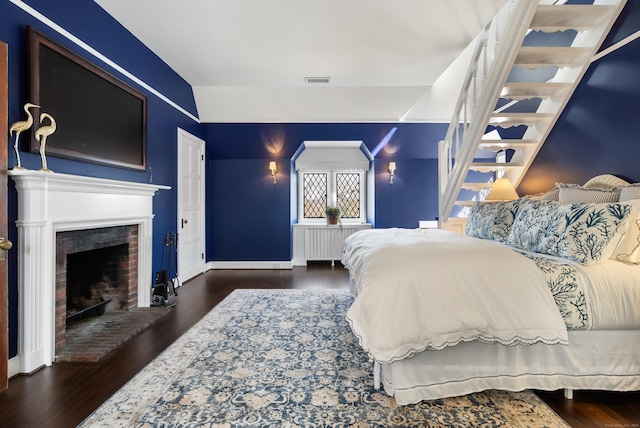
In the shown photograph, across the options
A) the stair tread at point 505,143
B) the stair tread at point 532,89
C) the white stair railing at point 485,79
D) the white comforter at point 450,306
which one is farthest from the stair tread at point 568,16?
the white comforter at point 450,306

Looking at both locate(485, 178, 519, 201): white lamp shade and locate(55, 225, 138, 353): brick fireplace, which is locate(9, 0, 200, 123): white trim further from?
locate(485, 178, 519, 201): white lamp shade

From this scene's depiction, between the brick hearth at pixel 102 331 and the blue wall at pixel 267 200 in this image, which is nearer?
the brick hearth at pixel 102 331

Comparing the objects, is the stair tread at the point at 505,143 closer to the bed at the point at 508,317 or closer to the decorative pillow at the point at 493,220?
the decorative pillow at the point at 493,220

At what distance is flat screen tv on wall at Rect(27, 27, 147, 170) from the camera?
2176 mm

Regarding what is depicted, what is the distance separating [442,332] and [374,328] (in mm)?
339

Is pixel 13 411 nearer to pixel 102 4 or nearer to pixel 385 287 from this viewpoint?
pixel 385 287

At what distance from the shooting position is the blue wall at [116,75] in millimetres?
2020

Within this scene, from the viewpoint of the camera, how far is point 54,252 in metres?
2.22

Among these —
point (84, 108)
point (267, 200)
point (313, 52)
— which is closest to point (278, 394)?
point (84, 108)

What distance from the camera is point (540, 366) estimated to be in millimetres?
1742

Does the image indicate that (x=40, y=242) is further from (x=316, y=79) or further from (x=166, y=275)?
(x=316, y=79)

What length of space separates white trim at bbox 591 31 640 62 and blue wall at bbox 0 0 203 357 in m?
4.07

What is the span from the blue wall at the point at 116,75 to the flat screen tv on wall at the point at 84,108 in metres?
0.07

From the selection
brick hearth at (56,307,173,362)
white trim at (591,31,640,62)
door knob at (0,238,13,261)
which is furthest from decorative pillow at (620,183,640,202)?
door knob at (0,238,13,261)
